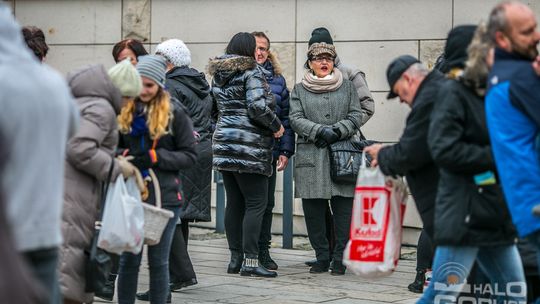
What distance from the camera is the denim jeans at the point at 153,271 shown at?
6.59 metres

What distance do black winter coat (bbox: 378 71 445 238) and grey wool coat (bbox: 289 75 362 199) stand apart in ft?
12.3

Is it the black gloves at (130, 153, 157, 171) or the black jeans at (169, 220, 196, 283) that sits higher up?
the black gloves at (130, 153, 157, 171)

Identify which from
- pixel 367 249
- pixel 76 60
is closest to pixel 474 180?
pixel 367 249

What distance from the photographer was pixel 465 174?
547 centimetres

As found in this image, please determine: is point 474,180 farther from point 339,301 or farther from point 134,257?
point 339,301

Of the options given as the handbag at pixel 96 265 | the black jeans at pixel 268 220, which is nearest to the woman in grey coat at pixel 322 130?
the black jeans at pixel 268 220

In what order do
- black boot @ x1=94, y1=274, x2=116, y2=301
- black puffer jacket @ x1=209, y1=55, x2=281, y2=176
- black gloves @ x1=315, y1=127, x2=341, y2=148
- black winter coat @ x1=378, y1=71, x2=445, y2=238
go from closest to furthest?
black winter coat @ x1=378, y1=71, x2=445, y2=238, black boot @ x1=94, y1=274, x2=116, y2=301, black puffer jacket @ x1=209, y1=55, x2=281, y2=176, black gloves @ x1=315, y1=127, x2=341, y2=148

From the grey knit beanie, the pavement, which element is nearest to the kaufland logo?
the grey knit beanie

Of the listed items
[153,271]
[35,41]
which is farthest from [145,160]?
[35,41]

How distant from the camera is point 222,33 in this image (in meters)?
12.5

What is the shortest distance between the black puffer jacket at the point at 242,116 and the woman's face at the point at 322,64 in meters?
0.61

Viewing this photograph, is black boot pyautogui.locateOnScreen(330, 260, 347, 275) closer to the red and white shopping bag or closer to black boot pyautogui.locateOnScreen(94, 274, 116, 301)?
black boot pyautogui.locateOnScreen(94, 274, 116, 301)

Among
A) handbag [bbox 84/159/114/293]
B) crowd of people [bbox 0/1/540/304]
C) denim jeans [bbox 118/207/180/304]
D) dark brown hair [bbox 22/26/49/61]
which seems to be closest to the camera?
crowd of people [bbox 0/1/540/304]

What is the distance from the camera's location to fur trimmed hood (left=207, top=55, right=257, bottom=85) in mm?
9211
